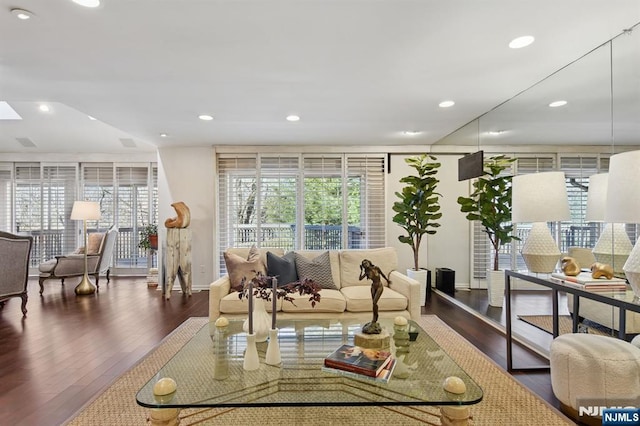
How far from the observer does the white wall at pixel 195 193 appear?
18.9ft

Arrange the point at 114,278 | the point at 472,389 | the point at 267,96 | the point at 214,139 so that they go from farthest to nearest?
the point at 114,278 < the point at 214,139 < the point at 267,96 < the point at 472,389

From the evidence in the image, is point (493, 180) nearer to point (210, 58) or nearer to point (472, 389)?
point (472, 389)

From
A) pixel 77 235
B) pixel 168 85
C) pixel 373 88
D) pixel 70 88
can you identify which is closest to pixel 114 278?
pixel 77 235

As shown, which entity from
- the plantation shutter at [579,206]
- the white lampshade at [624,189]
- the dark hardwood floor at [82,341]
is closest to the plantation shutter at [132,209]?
the dark hardwood floor at [82,341]

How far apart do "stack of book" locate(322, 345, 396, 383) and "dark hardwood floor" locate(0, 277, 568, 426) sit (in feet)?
4.28

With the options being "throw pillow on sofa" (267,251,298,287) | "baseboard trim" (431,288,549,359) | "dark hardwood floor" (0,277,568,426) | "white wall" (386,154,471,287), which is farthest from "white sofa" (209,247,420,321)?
"white wall" (386,154,471,287)

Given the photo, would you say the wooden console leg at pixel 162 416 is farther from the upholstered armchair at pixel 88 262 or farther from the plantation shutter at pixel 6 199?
the plantation shutter at pixel 6 199

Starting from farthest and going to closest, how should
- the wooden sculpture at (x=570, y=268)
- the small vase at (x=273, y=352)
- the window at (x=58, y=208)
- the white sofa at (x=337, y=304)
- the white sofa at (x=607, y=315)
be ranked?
the window at (x=58, y=208), the white sofa at (x=337, y=304), the wooden sculpture at (x=570, y=268), the white sofa at (x=607, y=315), the small vase at (x=273, y=352)

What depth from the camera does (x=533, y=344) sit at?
3.15 metres

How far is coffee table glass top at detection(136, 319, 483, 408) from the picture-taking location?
1556 mm

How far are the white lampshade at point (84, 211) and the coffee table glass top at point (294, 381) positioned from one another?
473 centimetres

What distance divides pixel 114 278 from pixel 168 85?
535cm

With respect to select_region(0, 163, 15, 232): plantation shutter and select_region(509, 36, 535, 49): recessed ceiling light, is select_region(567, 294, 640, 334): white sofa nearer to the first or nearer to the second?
select_region(509, 36, 535, 49): recessed ceiling light

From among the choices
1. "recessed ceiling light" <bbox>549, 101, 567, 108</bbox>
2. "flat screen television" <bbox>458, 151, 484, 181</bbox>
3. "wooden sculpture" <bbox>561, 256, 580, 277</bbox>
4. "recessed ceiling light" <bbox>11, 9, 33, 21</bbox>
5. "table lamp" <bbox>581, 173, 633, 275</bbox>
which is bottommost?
"wooden sculpture" <bbox>561, 256, 580, 277</bbox>
